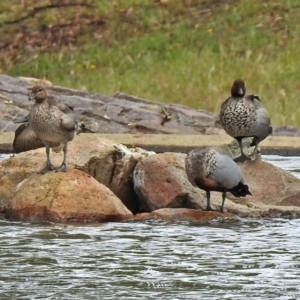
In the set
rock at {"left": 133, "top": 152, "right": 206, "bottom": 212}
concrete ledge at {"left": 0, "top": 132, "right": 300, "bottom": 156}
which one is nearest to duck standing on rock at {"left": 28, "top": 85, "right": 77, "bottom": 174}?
rock at {"left": 133, "top": 152, "right": 206, "bottom": 212}

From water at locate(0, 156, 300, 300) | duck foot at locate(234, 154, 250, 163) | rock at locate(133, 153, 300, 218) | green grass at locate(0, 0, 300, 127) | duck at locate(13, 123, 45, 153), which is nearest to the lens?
water at locate(0, 156, 300, 300)

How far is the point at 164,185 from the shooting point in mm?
11328

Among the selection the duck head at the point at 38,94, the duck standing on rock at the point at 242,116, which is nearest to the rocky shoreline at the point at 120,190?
the duck standing on rock at the point at 242,116

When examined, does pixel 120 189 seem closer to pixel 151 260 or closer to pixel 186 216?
pixel 186 216

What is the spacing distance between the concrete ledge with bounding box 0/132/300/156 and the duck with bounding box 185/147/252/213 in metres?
5.62

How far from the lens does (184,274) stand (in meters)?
8.03

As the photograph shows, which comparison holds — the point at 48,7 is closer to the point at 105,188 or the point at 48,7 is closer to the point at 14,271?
the point at 105,188

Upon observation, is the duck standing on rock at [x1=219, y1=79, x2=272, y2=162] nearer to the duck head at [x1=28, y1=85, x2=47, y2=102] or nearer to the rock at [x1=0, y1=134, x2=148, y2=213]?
the rock at [x1=0, y1=134, x2=148, y2=213]

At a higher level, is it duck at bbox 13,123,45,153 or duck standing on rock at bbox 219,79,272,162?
duck standing on rock at bbox 219,79,272,162

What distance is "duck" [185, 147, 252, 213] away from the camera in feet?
35.2

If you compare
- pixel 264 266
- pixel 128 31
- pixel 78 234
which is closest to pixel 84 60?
pixel 128 31

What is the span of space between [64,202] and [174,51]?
13915mm

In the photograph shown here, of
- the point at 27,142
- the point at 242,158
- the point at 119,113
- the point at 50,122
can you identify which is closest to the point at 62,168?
the point at 50,122

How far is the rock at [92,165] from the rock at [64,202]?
526 mm
